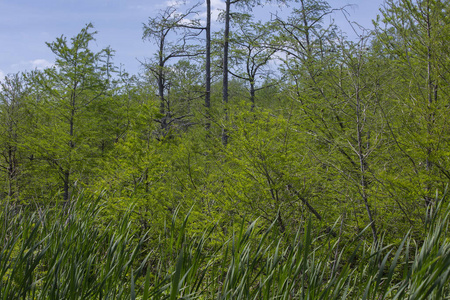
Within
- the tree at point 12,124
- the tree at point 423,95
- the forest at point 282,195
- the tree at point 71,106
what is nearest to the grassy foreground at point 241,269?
the forest at point 282,195

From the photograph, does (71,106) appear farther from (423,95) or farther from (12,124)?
(423,95)

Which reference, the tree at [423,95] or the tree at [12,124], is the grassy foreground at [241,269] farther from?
the tree at [12,124]

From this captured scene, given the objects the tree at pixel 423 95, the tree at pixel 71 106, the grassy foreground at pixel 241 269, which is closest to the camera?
the grassy foreground at pixel 241 269

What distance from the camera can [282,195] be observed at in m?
5.08

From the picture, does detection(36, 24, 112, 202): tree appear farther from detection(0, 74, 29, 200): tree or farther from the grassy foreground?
the grassy foreground

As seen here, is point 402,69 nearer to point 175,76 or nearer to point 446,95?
point 446,95

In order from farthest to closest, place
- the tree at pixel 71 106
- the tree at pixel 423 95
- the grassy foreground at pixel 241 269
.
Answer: the tree at pixel 71 106, the tree at pixel 423 95, the grassy foreground at pixel 241 269

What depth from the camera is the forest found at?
1817 mm

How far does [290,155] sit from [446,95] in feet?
6.18

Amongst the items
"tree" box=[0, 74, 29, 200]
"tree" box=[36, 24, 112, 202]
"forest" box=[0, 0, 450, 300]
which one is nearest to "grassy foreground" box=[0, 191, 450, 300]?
"forest" box=[0, 0, 450, 300]

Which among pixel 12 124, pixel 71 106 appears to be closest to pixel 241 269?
Result: pixel 71 106

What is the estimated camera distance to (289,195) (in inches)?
198

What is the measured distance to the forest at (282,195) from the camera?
1.82 metres

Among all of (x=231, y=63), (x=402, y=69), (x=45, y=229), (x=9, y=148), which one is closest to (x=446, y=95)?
(x=402, y=69)
